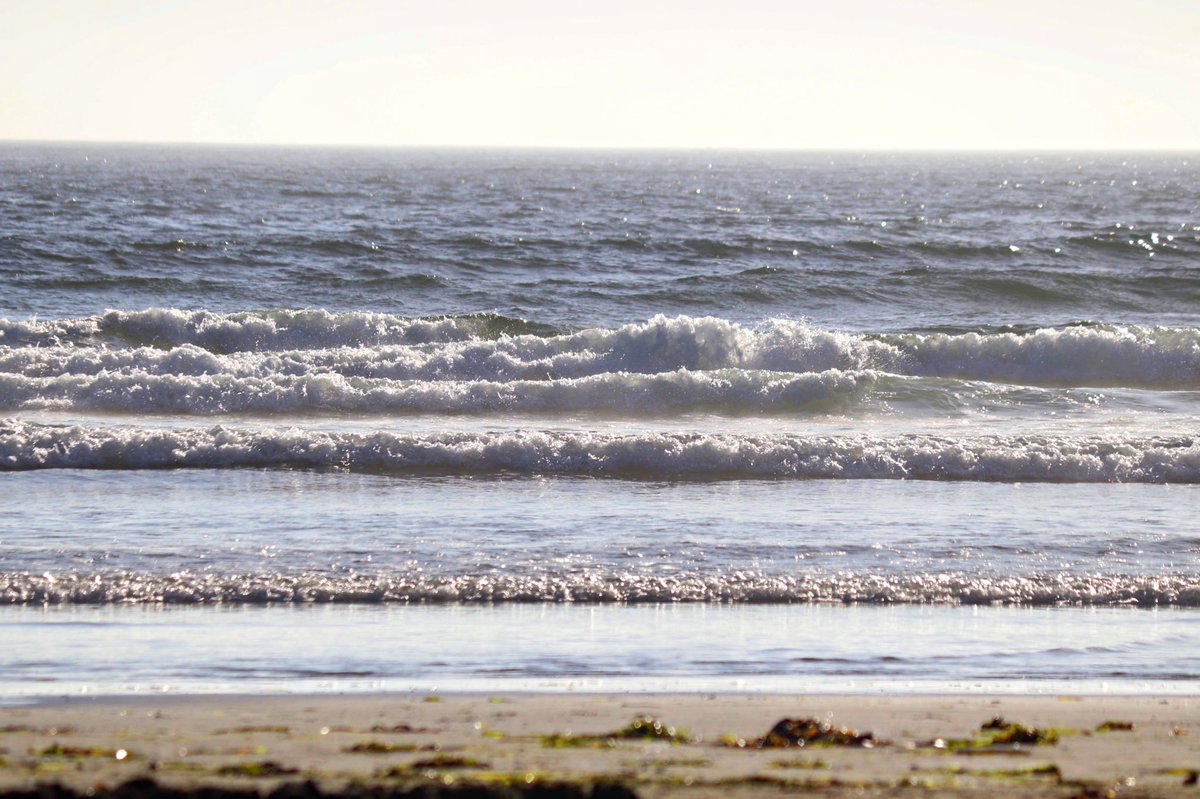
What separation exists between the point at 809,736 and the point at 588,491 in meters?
5.95

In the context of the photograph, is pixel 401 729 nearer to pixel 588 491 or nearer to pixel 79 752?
pixel 79 752

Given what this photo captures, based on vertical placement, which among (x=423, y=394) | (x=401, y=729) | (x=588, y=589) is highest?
(x=401, y=729)

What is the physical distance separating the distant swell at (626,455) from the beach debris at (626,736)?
6.59 meters

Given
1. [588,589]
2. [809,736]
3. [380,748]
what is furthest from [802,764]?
[588,589]

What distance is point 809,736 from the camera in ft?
14.5

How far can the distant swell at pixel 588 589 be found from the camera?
6934mm

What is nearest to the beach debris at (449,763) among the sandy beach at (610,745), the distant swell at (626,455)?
the sandy beach at (610,745)

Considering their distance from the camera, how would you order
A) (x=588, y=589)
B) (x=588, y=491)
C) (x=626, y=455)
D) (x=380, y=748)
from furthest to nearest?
1. (x=626, y=455)
2. (x=588, y=491)
3. (x=588, y=589)
4. (x=380, y=748)

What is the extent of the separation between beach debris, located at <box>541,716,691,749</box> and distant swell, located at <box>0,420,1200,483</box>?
6.59 m

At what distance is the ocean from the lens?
5.96 metres

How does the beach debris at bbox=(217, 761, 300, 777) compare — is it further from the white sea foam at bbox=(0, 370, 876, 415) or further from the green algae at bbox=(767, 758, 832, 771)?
the white sea foam at bbox=(0, 370, 876, 415)

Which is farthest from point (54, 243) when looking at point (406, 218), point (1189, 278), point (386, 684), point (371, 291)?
point (386, 684)

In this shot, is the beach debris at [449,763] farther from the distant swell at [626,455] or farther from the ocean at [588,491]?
the distant swell at [626,455]

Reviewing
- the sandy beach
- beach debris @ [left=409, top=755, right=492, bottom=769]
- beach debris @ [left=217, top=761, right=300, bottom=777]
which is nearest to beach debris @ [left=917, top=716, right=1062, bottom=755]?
the sandy beach
